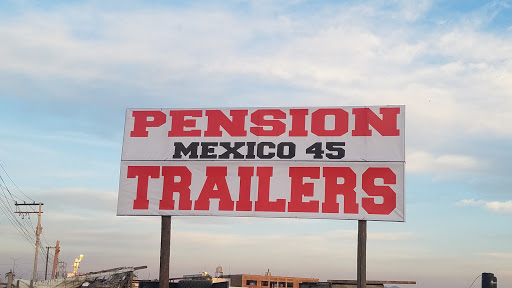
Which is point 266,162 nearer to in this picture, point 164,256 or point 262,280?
point 164,256

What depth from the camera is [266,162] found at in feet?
50.8

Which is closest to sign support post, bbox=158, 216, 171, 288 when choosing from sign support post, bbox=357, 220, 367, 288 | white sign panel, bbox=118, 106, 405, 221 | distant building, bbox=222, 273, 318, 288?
white sign panel, bbox=118, 106, 405, 221

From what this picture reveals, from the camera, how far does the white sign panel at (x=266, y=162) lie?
14836mm

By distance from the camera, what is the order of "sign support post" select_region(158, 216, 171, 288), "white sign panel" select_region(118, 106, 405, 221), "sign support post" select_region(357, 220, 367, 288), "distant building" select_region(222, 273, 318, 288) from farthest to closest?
"distant building" select_region(222, 273, 318, 288) → "sign support post" select_region(158, 216, 171, 288) → "white sign panel" select_region(118, 106, 405, 221) → "sign support post" select_region(357, 220, 367, 288)

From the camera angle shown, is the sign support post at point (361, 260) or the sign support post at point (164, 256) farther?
the sign support post at point (164, 256)

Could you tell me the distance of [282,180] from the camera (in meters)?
15.3

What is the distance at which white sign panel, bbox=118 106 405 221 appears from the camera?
584 inches

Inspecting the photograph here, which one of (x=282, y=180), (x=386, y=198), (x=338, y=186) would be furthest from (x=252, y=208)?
(x=386, y=198)

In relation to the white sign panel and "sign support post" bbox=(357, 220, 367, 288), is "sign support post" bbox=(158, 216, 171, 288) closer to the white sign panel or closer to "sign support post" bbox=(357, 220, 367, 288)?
the white sign panel

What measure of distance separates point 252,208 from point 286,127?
91.7 inches

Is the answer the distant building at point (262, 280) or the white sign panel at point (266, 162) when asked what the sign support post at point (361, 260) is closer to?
the white sign panel at point (266, 162)

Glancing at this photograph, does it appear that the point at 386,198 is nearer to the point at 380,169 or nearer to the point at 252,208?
the point at 380,169

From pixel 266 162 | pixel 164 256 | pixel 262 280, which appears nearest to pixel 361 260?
pixel 266 162

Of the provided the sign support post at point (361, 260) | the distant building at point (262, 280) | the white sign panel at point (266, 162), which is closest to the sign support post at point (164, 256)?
the white sign panel at point (266, 162)
